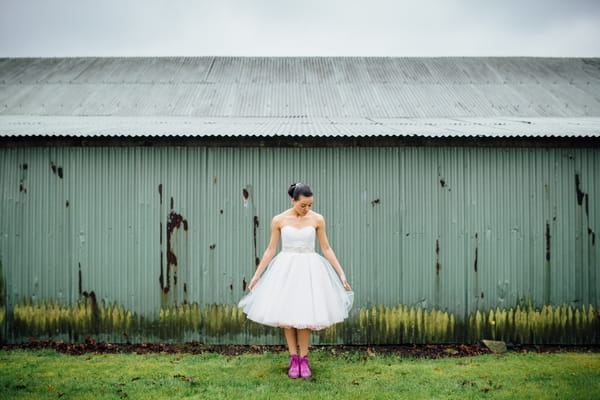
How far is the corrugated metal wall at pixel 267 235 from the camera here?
6078 millimetres

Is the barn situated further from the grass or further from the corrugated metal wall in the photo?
the grass

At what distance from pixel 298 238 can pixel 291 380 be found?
1.49m

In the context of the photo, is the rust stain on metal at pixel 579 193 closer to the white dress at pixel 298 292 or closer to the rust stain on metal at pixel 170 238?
the white dress at pixel 298 292

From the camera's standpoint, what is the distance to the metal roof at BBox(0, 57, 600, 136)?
22.4 feet

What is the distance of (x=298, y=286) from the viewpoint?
4602mm

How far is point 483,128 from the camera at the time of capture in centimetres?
617

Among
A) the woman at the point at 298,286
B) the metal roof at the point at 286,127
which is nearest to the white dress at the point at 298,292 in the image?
the woman at the point at 298,286

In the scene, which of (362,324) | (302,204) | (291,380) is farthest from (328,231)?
(291,380)

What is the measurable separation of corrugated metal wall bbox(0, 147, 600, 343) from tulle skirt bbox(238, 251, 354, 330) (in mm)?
1349

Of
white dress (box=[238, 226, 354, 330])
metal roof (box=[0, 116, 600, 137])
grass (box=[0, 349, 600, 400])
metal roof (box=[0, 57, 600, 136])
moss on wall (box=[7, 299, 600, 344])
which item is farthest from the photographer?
metal roof (box=[0, 57, 600, 136])

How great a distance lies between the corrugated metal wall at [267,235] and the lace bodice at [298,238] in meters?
1.43

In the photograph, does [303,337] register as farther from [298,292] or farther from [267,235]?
[267,235]

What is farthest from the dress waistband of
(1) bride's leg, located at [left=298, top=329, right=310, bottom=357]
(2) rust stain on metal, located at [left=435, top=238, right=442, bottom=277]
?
(2) rust stain on metal, located at [left=435, top=238, right=442, bottom=277]

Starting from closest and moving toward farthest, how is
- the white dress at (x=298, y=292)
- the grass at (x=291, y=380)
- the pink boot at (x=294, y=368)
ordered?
the grass at (x=291, y=380)
the white dress at (x=298, y=292)
the pink boot at (x=294, y=368)
